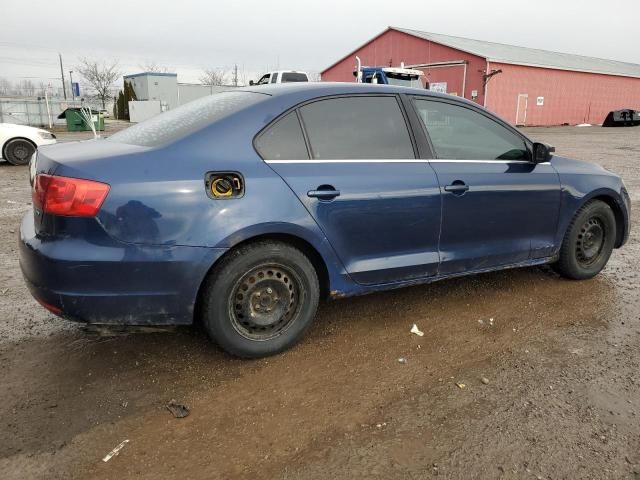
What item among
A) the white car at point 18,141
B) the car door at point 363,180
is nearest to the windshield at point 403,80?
the white car at point 18,141

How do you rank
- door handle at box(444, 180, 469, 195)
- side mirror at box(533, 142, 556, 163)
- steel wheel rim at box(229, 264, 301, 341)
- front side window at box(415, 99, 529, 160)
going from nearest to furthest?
steel wheel rim at box(229, 264, 301, 341) < door handle at box(444, 180, 469, 195) < front side window at box(415, 99, 529, 160) < side mirror at box(533, 142, 556, 163)

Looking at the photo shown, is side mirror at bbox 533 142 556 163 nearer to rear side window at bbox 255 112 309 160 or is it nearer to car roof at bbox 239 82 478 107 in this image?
car roof at bbox 239 82 478 107

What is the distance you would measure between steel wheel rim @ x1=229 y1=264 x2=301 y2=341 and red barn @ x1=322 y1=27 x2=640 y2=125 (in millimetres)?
31552

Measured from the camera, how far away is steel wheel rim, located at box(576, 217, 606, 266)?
4.48 m

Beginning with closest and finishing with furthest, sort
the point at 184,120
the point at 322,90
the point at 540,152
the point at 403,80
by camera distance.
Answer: the point at 184,120
the point at 322,90
the point at 540,152
the point at 403,80

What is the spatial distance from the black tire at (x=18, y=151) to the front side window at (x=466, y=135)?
11005 millimetres

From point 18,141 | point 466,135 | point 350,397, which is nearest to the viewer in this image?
point 350,397

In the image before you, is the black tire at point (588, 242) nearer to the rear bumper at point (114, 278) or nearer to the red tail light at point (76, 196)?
the rear bumper at point (114, 278)

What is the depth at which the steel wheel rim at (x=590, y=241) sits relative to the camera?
4.48 m

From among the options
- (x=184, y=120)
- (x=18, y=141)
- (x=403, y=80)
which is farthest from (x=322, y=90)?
(x=403, y=80)

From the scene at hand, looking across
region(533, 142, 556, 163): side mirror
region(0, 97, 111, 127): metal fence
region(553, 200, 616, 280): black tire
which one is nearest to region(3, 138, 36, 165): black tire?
region(533, 142, 556, 163): side mirror

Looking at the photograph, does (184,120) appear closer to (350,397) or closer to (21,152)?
(350,397)

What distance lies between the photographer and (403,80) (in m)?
17.4

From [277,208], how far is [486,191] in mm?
1684
